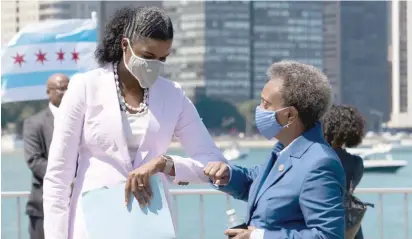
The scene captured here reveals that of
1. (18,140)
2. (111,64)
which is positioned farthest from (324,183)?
(18,140)

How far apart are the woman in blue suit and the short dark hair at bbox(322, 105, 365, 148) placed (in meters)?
1.28

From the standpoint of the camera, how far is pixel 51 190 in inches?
99.0

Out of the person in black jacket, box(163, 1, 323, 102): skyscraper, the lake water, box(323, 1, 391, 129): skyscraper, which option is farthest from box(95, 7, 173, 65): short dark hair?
box(323, 1, 391, 129): skyscraper

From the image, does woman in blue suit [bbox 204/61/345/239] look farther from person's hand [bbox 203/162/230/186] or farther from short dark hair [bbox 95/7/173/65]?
short dark hair [bbox 95/7/173/65]

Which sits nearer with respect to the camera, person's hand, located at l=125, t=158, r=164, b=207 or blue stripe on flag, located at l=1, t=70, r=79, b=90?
person's hand, located at l=125, t=158, r=164, b=207

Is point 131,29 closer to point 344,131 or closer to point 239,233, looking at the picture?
point 239,233

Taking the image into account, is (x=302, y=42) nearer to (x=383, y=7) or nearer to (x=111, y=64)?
(x=383, y=7)

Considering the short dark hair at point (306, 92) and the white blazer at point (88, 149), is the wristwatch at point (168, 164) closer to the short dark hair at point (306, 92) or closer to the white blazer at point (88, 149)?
the white blazer at point (88, 149)

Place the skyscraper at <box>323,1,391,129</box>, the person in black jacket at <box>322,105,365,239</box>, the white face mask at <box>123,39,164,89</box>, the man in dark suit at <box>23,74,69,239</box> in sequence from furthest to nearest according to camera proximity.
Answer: the skyscraper at <box>323,1,391,129</box> → the man in dark suit at <box>23,74,69,239</box> → the person in black jacket at <box>322,105,365,239</box> → the white face mask at <box>123,39,164,89</box>

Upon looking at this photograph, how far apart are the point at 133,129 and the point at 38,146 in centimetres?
249

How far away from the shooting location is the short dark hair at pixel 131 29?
2518mm

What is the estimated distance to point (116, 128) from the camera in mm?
2520

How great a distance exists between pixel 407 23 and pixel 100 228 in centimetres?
9407

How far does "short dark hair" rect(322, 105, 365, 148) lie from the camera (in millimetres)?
3723
